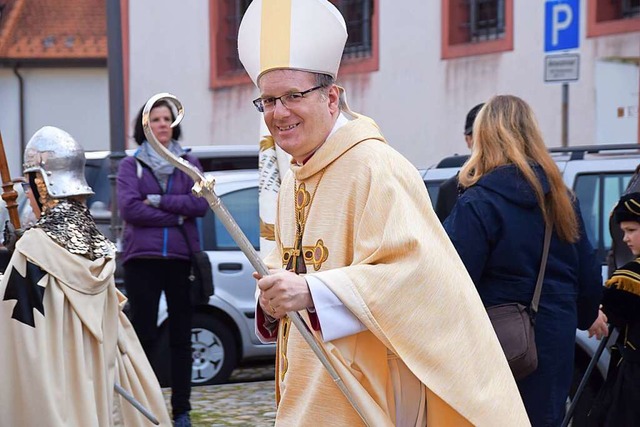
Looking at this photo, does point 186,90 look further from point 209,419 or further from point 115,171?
point 209,419

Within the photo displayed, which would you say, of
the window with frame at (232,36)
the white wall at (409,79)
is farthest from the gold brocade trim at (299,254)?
the window with frame at (232,36)

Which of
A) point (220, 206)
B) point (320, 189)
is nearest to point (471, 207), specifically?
point (320, 189)

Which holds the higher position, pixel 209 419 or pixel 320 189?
pixel 320 189

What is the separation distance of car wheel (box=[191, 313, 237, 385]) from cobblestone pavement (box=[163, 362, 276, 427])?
0.15 metres

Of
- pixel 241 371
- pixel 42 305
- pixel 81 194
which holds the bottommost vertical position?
pixel 241 371

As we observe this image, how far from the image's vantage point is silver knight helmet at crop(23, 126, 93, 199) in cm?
580

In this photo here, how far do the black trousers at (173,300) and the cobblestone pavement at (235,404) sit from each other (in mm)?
405

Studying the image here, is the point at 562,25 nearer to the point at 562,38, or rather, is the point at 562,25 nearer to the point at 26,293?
the point at 562,38

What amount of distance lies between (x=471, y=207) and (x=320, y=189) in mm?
1622

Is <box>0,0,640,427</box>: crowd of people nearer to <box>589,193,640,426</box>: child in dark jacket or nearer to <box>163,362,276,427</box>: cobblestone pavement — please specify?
<box>589,193,640,426</box>: child in dark jacket

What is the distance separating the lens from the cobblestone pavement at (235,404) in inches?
312

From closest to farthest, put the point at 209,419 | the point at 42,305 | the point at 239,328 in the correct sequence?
the point at 42,305 < the point at 209,419 < the point at 239,328

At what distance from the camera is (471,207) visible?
498 centimetres

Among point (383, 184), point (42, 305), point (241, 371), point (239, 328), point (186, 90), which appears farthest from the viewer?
point (186, 90)
